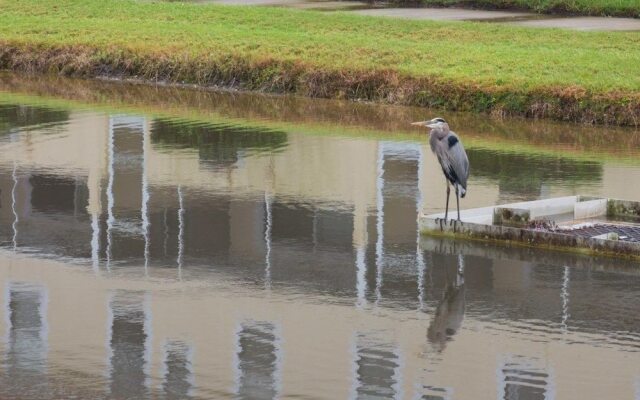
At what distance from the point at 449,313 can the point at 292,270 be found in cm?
186

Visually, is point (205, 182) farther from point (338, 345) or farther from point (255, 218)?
point (338, 345)

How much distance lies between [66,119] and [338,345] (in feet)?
40.4

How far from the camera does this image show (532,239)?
47.2 ft

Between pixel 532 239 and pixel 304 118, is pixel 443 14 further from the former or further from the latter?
pixel 532 239

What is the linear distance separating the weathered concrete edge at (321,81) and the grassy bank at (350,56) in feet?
0.07

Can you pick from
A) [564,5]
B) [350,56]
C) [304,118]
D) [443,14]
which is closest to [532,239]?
[304,118]

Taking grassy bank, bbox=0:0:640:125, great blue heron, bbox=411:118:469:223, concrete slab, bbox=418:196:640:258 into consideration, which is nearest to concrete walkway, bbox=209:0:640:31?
grassy bank, bbox=0:0:640:125

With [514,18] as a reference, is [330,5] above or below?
above

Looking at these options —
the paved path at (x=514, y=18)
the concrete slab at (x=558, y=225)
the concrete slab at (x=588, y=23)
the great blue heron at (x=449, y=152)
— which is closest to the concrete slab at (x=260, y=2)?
the paved path at (x=514, y=18)

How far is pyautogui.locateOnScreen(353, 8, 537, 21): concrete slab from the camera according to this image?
111 feet

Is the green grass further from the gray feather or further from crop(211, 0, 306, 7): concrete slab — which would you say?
crop(211, 0, 306, 7): concrete slab

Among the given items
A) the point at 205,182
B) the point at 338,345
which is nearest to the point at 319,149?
the point at 205,182

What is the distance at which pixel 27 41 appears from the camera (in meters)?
29.4

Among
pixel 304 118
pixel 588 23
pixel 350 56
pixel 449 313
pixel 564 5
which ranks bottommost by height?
pixel 449 313
